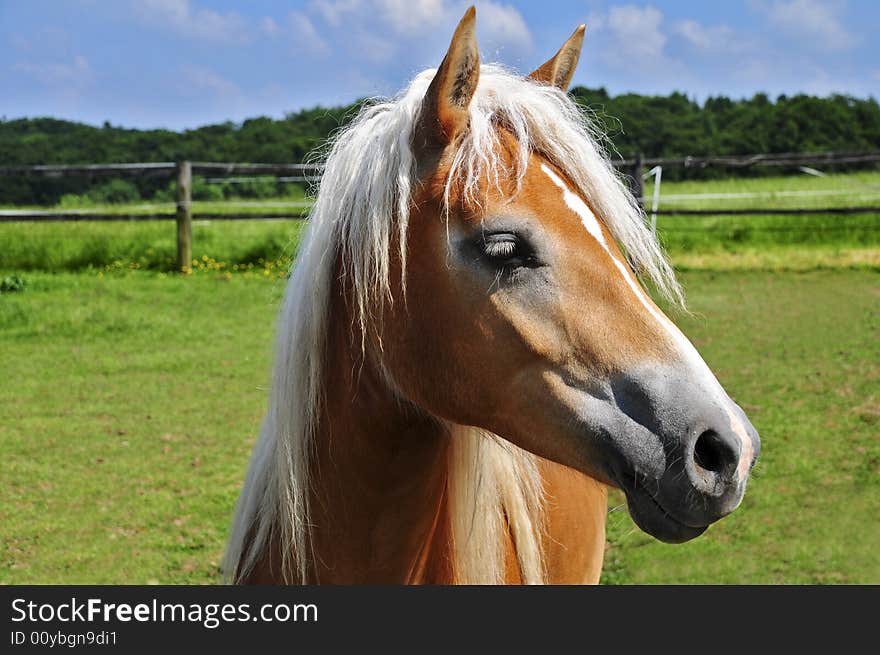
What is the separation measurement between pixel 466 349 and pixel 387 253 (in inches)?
10.3

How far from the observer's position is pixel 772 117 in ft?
81.8

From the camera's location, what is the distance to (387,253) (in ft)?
5.51

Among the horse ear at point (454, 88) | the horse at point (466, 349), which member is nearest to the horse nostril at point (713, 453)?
the horse at point (466, 349)

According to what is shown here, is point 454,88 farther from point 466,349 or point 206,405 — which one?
point 206,405

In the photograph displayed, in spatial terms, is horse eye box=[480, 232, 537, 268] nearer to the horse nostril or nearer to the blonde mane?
the blonde mane

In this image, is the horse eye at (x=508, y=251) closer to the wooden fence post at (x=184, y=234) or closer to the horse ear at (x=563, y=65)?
the horse ear at (x=563, y=65)

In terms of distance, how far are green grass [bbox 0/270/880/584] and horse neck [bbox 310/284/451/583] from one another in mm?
476

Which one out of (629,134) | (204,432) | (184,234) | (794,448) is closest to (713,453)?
(794,448)

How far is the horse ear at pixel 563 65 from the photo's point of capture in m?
1.98

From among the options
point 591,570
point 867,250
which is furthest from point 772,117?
point 591,570

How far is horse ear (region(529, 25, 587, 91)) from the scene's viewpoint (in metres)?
1.98

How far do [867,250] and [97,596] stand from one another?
14509 mm

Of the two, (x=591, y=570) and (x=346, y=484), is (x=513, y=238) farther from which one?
(x=591, y=570)

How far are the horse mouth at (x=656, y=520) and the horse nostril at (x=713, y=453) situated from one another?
115mm
